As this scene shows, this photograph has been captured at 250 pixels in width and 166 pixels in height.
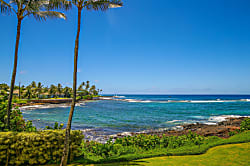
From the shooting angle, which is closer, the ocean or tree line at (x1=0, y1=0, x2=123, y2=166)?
tree line at (x1=0, y1=0, x2=123, y2=166)

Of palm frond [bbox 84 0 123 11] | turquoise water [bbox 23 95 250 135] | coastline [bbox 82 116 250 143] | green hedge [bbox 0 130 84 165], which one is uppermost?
palm frond [bbox 84 0 123 11]

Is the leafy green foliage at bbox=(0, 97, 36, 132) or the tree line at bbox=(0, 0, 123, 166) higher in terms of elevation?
the tree line at bbox=(0, 0, 123, 166)

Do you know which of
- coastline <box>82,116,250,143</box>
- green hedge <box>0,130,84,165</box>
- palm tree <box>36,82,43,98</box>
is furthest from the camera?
palm tree <box>36,82,43,98</box>

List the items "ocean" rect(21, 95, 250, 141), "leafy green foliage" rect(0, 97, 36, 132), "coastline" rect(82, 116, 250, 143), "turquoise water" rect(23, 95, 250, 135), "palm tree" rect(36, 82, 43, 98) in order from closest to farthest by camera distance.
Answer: "leafy green foliage" rect(0, 97, 36, 132) < "coastline" rect(82, 116, 250, 143) < "ocean" rect(21, 95, 250, 141) < "turquoise water" rect(23, 95, 250, 135) < "palm tree" rect(36, 82, 43, 98)

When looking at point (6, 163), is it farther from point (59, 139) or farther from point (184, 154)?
point (184, 154)

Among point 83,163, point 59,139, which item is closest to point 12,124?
point 59,139

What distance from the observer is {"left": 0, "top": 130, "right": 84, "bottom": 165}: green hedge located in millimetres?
5895

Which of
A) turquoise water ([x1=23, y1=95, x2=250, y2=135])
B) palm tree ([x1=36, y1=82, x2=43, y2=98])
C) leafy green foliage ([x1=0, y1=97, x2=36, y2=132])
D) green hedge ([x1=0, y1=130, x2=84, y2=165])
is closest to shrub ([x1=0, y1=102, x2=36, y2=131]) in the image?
leafy green foliage ([x1=0, y1=97, x2=36, y2=132])

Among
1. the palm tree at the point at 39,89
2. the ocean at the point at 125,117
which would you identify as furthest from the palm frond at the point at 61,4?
the palm tree at the point at 39,89

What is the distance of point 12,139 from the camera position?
235 inches

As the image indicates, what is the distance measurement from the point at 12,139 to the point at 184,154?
6737 mm

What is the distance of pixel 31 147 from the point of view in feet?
19.9

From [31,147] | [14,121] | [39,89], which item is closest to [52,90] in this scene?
[39,89]

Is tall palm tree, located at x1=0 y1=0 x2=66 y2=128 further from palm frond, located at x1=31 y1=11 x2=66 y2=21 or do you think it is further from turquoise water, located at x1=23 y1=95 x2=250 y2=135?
turquoise water, located at x1=23 y1=95 x2=250 y2=135
